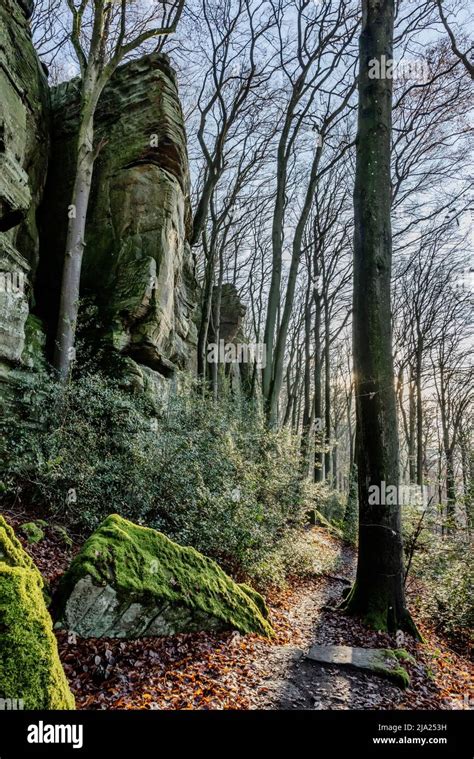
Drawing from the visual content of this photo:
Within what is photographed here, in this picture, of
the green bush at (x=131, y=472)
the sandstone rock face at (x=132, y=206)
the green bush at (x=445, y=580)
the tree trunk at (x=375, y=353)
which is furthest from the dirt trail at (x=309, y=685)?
the sandstone rock face at (x=132, y=206)

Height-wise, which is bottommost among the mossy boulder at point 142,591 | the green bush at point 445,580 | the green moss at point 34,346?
A: the green bush at point 445,580

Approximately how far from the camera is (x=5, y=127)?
8.16 meters

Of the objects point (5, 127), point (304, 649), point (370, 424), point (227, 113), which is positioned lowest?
point (304, 649)

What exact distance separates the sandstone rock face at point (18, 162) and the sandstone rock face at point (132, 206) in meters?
0.73

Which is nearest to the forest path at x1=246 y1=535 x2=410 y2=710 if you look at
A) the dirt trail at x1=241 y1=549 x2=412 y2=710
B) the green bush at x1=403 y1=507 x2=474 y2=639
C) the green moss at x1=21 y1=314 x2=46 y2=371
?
the dirt trail at x1=241 y1=549 x2=412 y2=710

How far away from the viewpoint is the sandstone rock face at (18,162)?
7465 mm

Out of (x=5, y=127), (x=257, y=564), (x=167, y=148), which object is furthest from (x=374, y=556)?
(x=167, y=148)

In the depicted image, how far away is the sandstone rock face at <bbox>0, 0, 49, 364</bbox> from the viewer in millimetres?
7465

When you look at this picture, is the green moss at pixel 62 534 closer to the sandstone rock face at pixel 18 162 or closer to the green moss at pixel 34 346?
the green moss at pixel 34 346

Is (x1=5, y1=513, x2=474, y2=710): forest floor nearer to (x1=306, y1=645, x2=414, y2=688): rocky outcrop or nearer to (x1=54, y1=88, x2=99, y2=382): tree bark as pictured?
(x1=306, y1=645, x2=414, y2=688): rocky outcrop

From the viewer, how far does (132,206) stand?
10852 millimetres

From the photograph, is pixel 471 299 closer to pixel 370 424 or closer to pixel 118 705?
pixel 370 424

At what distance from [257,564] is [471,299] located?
1764cm
